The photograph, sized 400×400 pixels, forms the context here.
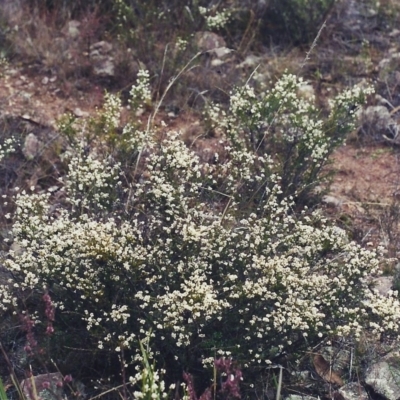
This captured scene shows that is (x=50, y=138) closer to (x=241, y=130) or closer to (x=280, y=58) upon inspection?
(x=241, y=130)

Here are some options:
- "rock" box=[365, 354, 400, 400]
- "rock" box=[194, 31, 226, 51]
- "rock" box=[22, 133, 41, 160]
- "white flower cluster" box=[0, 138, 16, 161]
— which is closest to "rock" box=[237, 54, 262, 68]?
"rock" box=[194, 31, 226, 51]

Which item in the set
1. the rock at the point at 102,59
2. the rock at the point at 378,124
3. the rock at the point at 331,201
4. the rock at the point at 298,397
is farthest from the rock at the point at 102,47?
the rock at the point at 298,397

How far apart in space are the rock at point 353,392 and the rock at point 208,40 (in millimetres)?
3584

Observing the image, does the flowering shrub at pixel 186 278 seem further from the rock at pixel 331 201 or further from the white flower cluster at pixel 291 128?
the rock at pixel 331 201

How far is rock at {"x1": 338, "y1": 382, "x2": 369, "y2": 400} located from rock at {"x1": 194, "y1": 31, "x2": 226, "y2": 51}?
141 inches

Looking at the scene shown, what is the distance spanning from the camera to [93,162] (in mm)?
4195

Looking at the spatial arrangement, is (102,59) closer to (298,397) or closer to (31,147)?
(31,147)

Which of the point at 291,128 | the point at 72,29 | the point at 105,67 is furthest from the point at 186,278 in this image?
the point at 72,29

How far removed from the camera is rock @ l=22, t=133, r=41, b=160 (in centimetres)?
515

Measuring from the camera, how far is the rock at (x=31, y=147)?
5152mm

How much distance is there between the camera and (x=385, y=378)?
3.76m

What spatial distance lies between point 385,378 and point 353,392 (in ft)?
0.68

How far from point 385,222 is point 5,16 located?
3.88m

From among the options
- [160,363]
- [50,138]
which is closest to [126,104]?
[50,138]
